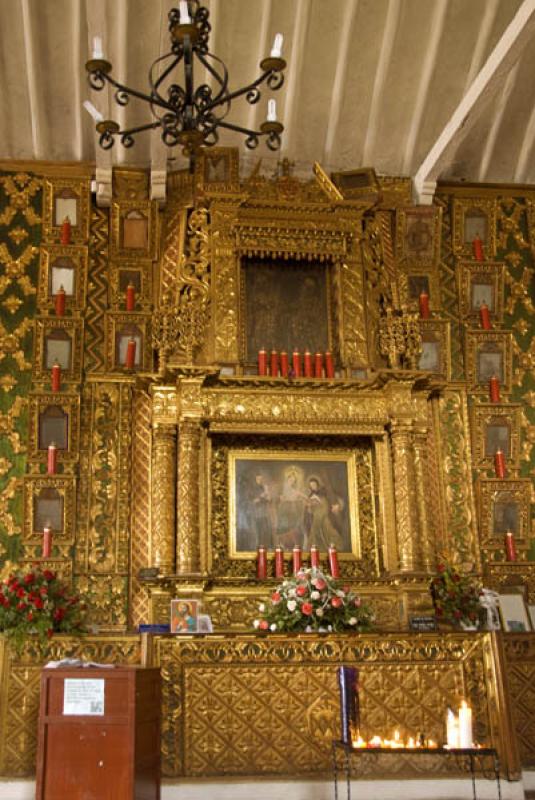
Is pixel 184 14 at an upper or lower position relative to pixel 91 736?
upper

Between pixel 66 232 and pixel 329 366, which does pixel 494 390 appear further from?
pixel 66 232

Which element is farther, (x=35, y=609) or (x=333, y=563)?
(x=333, y=563)

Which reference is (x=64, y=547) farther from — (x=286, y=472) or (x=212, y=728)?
(x=212, y=728)

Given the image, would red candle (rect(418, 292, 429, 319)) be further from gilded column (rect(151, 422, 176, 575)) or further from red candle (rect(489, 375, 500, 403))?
gilded column (rect(151, 422, 176, 575))

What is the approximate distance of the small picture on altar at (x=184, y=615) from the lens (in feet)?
28.8

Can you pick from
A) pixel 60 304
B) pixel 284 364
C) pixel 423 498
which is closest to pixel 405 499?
pixel 423 498

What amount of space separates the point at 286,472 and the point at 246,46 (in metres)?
4.64

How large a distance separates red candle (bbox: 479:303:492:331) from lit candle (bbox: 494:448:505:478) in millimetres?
1511

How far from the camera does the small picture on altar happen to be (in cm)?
877

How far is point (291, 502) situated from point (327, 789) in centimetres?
341

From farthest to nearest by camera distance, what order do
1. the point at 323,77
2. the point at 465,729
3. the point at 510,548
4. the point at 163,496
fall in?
the point at 323,77 < the point at 510,548 < the point at 163,496 < the point at 465,729

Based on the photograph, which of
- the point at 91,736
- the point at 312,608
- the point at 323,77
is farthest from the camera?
the point at 323,77

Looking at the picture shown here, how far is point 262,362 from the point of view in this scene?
10.1 m

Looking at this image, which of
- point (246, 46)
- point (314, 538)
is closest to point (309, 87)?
point (246, 46)
